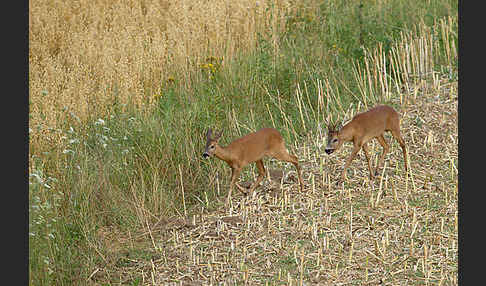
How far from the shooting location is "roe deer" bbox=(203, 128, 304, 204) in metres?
7.41

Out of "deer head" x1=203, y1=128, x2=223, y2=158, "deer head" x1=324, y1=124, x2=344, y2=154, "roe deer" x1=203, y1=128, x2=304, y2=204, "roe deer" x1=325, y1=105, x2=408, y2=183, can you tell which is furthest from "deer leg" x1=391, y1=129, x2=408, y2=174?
"deer head" x1=203, y1=128, x2=223, y2=158

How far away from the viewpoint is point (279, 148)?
7.91 meters

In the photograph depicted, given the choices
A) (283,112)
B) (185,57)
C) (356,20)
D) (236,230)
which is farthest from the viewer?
(356,20)

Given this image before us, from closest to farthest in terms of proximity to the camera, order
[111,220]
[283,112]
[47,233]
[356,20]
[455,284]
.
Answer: [455,284] < [47,233] < [111,220] < [283,112] < [356,20]

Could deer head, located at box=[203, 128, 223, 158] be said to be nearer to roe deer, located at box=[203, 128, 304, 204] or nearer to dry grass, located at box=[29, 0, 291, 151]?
roe deer, located at box=[203, 128, 304, 204]

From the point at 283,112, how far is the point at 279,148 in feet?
6.54

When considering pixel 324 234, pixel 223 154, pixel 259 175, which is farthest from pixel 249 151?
pixel 324 234

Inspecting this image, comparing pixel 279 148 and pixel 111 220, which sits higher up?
pixel 279 148

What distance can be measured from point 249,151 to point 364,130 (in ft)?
4.08

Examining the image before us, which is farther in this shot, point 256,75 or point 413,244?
point 256,75

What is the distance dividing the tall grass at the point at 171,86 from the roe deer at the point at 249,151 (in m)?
0.61

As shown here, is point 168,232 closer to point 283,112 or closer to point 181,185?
point 181,185

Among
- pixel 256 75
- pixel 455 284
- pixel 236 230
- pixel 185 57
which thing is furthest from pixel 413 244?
pixel 185 57

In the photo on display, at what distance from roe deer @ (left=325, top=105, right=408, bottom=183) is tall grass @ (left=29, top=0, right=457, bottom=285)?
1.51 meters
